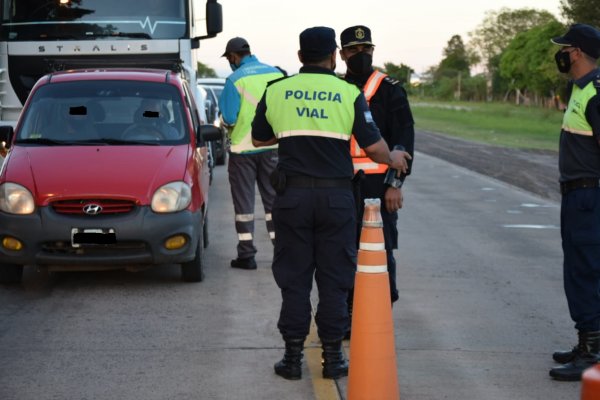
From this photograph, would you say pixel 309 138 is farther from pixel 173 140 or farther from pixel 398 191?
pixel 173 140

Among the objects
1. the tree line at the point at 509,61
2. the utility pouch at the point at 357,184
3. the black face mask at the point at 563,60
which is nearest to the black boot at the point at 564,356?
the utility pouch at the point at 357,184

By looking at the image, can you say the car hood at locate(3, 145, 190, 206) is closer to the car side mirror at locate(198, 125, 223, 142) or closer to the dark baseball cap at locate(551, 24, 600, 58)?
the car side mirror at locate(198, 125, 223, 142)

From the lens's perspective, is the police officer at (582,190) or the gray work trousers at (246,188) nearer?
the police officer at (582,190)

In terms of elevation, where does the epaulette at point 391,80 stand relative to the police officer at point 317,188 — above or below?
above

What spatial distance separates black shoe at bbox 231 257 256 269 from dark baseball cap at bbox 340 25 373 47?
3.92 metres

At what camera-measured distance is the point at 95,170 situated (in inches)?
405

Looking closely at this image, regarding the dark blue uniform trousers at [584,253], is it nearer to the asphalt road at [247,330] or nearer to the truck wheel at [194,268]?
the asphalt road at [247,330]

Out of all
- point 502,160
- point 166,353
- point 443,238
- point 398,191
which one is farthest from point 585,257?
point 502,160

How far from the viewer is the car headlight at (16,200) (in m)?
10.1

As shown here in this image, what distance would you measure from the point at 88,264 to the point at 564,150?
4208 millimetres

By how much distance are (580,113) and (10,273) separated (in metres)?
5.27

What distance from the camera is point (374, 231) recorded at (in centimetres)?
670

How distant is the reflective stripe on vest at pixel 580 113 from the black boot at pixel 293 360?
2032 millimetres

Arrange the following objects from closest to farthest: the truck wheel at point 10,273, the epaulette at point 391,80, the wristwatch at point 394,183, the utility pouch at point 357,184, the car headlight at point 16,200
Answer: the utility pouch at point 357,184
the wristwatch at point 394,183
the epaulette at point 391,80
the car headlight at point 16,200
the truck wheel at point 10,273
